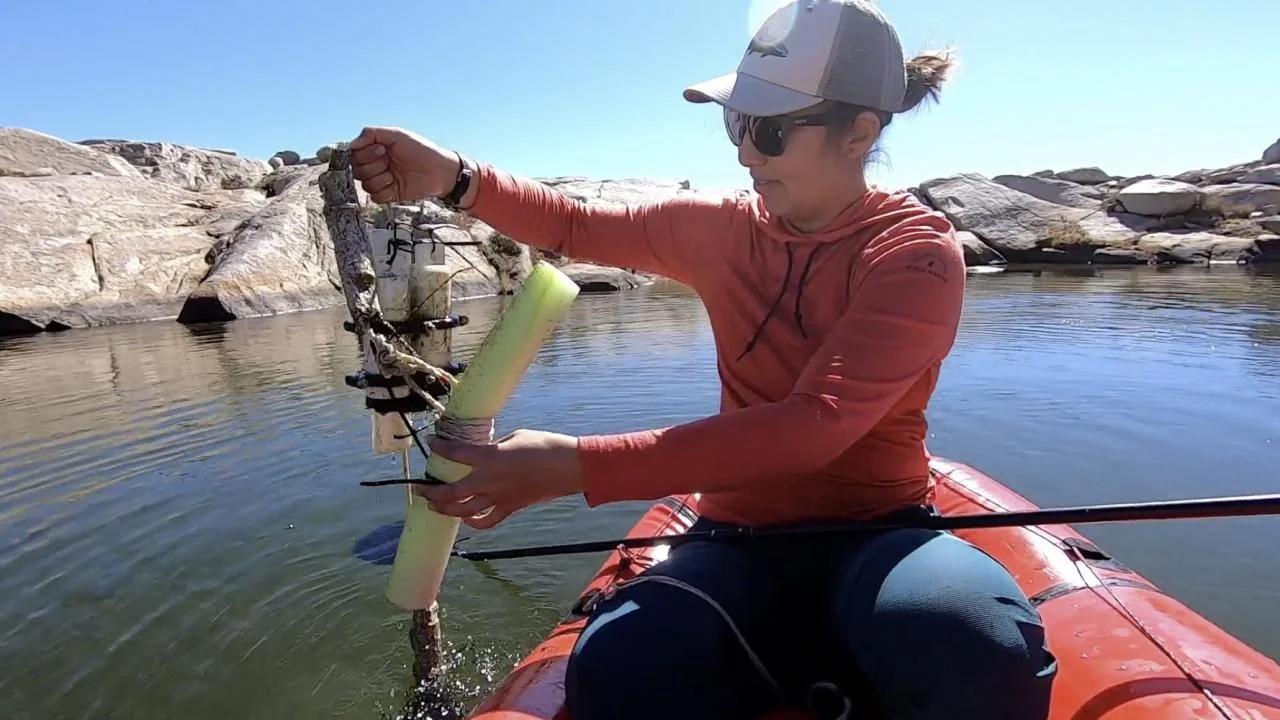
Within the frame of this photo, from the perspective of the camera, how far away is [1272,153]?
3619 centimetres

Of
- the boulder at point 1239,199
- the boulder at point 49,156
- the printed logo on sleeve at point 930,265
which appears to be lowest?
the printed logo on sleeve at point 930,265

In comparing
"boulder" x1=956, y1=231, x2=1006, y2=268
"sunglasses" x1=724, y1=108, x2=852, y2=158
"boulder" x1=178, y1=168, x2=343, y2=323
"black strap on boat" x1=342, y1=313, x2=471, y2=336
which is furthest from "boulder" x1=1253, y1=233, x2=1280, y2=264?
"black strap on boat" x1=342, y1=313, x2=471, y2=336

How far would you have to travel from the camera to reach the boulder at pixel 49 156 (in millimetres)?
23688

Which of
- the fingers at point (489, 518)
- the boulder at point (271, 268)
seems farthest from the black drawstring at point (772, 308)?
the boulder at point (271, 268)

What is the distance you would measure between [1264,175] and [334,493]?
3755 centimetres

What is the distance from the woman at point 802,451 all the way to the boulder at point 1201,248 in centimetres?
2817

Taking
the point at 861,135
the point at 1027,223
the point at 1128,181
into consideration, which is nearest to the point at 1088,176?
the point at 1128,181

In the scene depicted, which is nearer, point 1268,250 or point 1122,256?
point 1268,250

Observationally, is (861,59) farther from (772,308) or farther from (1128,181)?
(1128,181)

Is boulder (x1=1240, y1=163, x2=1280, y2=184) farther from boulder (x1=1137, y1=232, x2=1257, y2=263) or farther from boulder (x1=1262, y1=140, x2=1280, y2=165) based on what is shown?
boulder (x1=1137, y1=232, x2=1257, y2=263)

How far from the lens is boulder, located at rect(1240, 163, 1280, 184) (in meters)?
31.1

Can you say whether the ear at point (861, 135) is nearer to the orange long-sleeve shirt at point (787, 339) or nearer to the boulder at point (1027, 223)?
the orange long-sleeve shirt at point (787, 339)

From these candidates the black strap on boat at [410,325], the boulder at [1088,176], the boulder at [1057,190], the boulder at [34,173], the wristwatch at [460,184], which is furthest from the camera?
the boulder at [1088,176]

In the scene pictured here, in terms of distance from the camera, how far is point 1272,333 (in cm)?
1078
